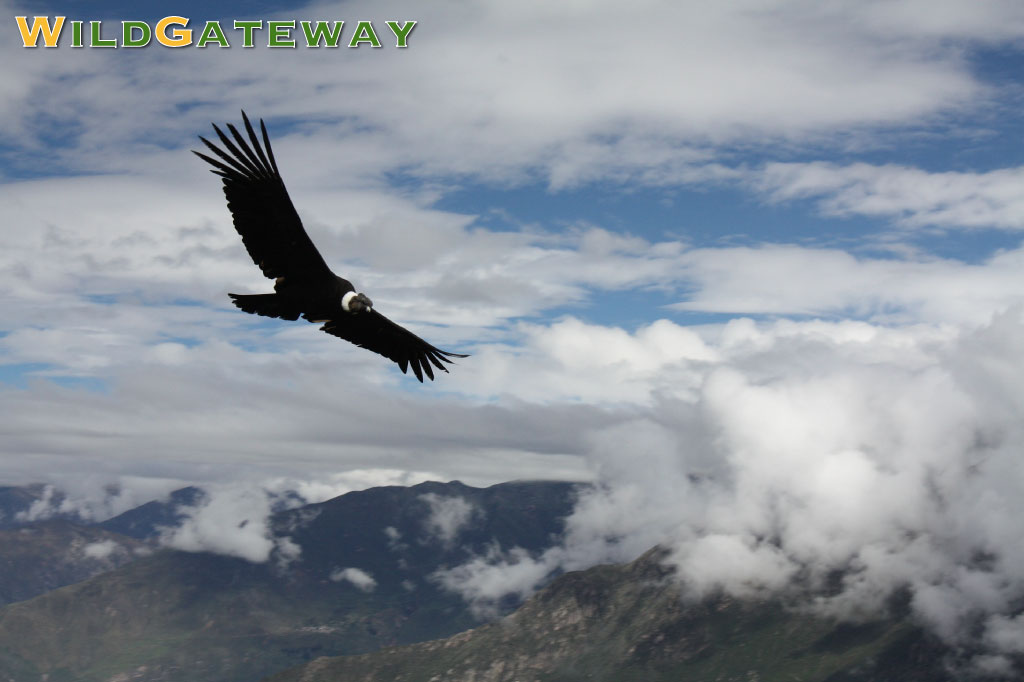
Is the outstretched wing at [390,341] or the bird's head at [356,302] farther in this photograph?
the outstretched wing at [390,341]

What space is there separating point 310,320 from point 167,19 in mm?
28059

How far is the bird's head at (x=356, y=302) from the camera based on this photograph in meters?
30.3

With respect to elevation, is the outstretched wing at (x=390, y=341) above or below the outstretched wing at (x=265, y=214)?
below

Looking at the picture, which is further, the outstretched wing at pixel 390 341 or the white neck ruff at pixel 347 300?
the outstretched wing at pixel 390 341

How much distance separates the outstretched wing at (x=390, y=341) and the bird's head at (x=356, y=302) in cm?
274

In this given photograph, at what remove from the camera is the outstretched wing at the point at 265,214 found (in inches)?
1130

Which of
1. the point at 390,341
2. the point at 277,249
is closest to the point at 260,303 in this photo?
the point at 277,249

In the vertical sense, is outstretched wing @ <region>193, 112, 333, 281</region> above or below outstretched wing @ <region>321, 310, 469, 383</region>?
above

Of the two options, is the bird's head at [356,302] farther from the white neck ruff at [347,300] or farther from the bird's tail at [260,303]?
the bird's tail at [260,303]

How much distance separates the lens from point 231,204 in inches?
1175

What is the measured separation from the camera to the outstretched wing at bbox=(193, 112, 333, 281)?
28.7 m

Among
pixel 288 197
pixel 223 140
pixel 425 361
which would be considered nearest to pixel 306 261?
pixel 288 197

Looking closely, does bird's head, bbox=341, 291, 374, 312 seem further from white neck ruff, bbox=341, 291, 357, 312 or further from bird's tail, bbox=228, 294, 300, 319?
bird's tail, bbox=228, 294, 300, 319

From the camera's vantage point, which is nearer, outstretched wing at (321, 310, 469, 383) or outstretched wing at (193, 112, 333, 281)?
outstretched wing at (193, 112, 333, 281)
